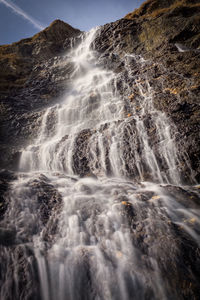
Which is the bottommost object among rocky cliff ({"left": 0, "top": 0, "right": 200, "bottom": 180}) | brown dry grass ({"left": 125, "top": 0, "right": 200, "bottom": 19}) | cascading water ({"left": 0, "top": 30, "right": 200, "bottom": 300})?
cascading water ({"left": 0, "top": 30, "right": 200, "bottom": 300})

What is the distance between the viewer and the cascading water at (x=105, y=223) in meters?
2.76

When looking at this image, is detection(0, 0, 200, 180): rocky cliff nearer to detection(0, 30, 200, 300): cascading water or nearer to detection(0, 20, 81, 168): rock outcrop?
detection(0, 20, 81, 168): rock outcrop

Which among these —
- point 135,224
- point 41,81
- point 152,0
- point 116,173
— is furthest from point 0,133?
point 152,0

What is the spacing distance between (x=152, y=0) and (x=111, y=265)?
22.0 meters

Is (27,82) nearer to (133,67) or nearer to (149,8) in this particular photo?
(133,67)

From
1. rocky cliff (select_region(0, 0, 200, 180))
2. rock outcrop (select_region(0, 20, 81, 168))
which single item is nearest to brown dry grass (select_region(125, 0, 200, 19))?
rocky cliff (select_region(0, 0, 200, 180))

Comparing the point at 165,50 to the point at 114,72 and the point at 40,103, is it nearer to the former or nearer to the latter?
the point at 114,72

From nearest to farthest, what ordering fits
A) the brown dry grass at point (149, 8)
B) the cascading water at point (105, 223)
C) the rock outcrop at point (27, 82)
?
the cascading water at point (105, 223)
the rock outcrop at point (27, 82)
the brown dry grass at point (149, 8)

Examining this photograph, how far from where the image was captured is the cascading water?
9.07ft

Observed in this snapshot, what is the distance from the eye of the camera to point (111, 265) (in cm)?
298

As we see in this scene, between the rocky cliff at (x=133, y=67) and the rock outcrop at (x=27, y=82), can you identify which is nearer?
the rocky cliff at (x=133, y=67)

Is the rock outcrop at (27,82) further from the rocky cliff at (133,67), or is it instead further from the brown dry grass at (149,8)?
the brown dry grass at (149,8)

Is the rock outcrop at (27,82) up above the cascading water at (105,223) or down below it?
above

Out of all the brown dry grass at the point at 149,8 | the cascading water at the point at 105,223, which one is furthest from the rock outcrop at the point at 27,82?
the brown dry grass at the point at 149,8
